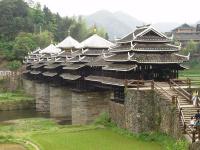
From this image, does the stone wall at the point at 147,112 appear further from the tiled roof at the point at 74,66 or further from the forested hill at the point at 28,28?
the forested hill at the point at 28,28

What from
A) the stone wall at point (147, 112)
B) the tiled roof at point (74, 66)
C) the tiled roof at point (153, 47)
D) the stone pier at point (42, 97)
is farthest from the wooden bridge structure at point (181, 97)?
the stone pier at point (42, 97)

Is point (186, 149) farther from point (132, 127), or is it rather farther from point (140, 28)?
point (140, 28)

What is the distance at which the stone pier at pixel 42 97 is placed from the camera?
73.6 meters

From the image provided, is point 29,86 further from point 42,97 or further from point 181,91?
point 181,91

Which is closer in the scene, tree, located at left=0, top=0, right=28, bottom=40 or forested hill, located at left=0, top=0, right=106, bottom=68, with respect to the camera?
forested hill, located at left=0, top=0, right=106, bottom=68

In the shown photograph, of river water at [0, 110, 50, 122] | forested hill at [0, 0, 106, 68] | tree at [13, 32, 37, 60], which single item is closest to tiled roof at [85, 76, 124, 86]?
river water at [0, 110, 50, 122]

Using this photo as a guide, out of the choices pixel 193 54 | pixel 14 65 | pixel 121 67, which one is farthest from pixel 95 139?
pixel 193 54

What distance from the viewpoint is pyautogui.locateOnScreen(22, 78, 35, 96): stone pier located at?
83.1m

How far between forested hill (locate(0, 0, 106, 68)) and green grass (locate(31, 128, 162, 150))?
66.6 meters

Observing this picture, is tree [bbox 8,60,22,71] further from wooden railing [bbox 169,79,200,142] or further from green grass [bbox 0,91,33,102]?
wooden railing [bbox 169,79,200,142]

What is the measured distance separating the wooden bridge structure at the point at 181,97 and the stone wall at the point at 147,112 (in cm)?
63

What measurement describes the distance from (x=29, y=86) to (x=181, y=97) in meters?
55.1

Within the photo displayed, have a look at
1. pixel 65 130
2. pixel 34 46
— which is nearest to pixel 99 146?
pixel 65 130

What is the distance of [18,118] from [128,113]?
31.4m
